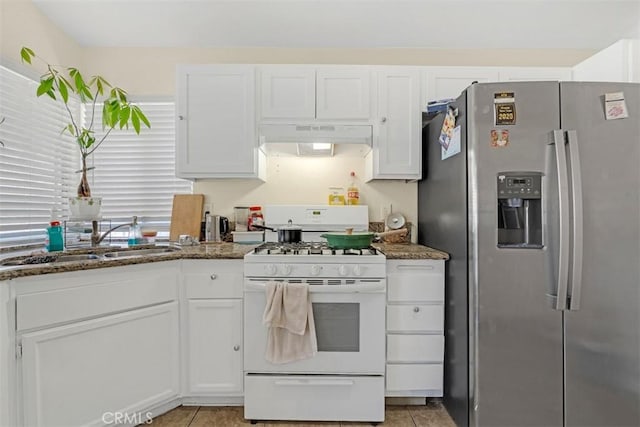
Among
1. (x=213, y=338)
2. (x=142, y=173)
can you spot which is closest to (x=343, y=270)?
(x=213, y=338)

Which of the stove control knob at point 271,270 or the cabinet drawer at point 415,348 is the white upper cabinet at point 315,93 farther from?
the cabinet drawer at point 415,348

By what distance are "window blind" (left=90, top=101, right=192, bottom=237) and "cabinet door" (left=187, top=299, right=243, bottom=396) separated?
1089 millimetres

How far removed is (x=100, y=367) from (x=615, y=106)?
2.75 meters

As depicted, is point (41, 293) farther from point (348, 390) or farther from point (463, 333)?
point (463, 333)

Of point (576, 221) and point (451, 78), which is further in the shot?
point (451, 78)

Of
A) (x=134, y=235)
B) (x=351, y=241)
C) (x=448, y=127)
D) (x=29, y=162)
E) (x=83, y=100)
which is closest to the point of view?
(x=448, y=127)

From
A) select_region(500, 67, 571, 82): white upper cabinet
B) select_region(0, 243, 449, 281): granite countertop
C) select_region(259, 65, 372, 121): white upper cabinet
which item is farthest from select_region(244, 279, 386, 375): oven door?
select_region(500, 67, 571, 82): white upper cabinet

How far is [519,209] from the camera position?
1635 mm

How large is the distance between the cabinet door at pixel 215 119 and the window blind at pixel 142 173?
48 cm

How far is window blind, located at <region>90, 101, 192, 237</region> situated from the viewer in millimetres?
2684

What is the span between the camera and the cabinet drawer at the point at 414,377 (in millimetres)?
1925

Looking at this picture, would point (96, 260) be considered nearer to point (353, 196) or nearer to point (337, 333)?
point (337, 333)

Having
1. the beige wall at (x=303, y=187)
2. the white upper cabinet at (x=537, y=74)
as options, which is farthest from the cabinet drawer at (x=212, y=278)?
the white upper cabinet at (x=537, y=74)

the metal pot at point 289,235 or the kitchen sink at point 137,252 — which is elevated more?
the metal pot at point 289,235
